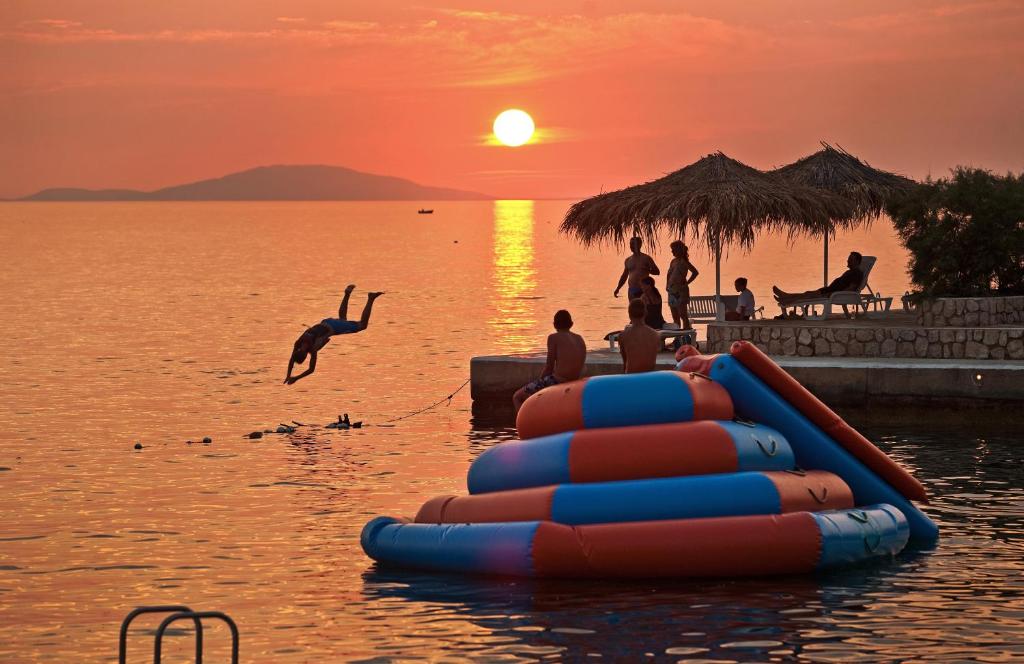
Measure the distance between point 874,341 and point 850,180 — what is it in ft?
23.1

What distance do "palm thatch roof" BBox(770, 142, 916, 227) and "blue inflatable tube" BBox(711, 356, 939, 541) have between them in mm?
14498

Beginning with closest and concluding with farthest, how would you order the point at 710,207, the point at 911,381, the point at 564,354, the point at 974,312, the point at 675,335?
the point at 564,354
the point at 911,381
the point at 974,312
the point at 675,335
the point at 710,207

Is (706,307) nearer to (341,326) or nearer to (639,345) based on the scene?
(341,326)

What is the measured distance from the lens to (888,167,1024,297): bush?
79.5ft

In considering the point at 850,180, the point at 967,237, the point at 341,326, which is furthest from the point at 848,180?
the point at 341,326

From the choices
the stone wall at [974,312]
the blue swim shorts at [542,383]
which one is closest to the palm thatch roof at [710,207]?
the stone wall at [974,312]

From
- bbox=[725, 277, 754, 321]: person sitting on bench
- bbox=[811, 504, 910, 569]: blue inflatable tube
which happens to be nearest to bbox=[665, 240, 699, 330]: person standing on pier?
bbox=[725, 277, 754, 321]: person sitting on bench

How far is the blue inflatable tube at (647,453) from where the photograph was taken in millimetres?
12945

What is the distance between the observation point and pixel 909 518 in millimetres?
14016

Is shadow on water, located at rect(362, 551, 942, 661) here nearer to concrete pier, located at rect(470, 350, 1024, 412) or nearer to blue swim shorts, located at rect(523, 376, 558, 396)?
blue swim shorts, located at rect(523, 376, 558, 396)

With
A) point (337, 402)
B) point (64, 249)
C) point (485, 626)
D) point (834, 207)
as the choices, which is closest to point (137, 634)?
point (485, 626)

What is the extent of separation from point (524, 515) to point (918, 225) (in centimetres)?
1430

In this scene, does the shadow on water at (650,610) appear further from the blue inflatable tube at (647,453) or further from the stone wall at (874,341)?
the stone wall at (874,341)

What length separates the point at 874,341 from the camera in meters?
22.6
